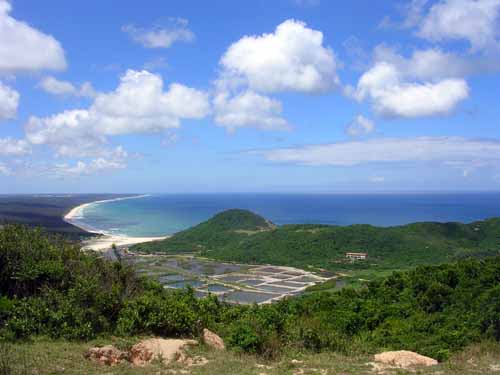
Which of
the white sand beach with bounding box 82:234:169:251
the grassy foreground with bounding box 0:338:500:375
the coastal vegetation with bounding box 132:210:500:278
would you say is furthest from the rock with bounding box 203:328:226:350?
the white sand beach with bounding box 82:234:169:251

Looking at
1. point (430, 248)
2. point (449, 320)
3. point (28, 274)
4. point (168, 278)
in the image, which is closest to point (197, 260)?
point (168, 278)

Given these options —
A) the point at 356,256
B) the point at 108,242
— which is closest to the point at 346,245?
the point at 356,256

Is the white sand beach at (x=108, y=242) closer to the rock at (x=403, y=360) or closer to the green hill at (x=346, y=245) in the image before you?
the green hill at (x=346, y=245)

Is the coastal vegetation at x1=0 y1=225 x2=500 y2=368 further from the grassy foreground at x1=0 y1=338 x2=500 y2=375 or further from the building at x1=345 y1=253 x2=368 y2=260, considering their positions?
the building at x1=345 y1=253 x2=368 y2=260

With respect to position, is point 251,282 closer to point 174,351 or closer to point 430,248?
point 430,248

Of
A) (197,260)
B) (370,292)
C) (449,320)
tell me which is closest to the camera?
(449,320)

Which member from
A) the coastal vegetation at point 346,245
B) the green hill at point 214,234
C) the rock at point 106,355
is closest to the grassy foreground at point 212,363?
the rock at point 106,355

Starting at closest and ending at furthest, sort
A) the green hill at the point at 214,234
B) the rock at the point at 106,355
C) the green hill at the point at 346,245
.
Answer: the rock at the point at 106,355 → the green hill at the point at 346,245 → the green hill at the point at 214,234
